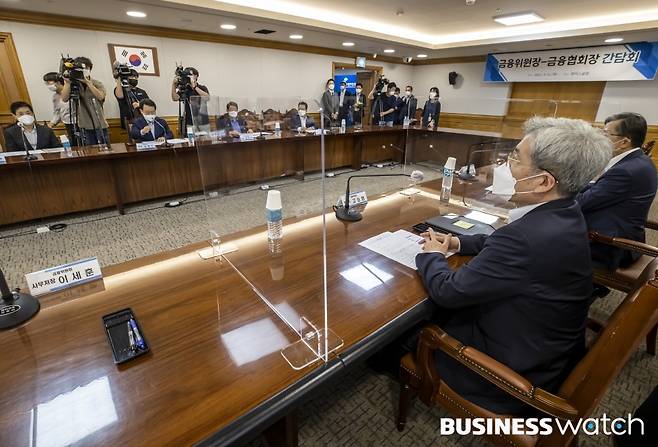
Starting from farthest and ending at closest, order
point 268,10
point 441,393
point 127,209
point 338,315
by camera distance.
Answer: point 268,10 → point 127,209 → point 441,393 → point 338,315

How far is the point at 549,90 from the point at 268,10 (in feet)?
20.6

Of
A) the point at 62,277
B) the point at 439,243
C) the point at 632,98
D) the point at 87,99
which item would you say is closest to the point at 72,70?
the point at 87,99

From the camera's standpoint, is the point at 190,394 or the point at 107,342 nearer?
the point at 190,394

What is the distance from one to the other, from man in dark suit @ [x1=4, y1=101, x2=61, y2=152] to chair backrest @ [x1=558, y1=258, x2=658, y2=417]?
4422 millimetres

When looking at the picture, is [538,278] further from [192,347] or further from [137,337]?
[137,337]

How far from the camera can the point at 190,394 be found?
70 centimetres

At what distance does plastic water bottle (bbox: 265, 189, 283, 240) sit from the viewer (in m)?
1.24

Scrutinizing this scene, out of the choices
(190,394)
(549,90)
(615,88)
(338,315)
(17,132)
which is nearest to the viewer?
(190,394)

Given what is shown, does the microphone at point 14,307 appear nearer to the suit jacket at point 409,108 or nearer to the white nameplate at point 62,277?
the white nameplate at point 62,277

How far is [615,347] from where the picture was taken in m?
0.75

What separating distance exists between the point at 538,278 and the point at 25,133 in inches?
182

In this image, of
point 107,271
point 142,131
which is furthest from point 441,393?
point 142,131

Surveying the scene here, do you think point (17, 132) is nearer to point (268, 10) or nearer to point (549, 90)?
point (268, 10)

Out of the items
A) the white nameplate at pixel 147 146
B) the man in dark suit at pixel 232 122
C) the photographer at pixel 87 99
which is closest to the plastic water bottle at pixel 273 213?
the man in dark suit at pixel 232 122
